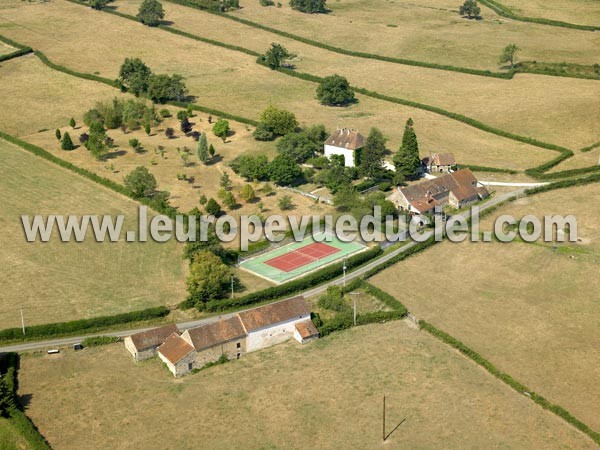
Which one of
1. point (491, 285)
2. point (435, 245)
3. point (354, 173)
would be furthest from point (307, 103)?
point (491, 285)

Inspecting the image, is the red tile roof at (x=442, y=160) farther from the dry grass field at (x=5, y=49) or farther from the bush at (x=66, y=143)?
the dry grass field at (x=5, y=49)

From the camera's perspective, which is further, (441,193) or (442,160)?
(442,160)

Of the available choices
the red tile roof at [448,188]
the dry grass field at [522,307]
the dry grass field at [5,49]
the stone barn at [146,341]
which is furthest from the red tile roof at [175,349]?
the dry grass field at [5,49]

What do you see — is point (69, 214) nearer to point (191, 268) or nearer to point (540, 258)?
point (191, 268)

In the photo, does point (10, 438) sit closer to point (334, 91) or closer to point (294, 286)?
point (294, 286)

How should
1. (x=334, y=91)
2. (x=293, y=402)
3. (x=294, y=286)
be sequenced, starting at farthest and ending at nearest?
(x=334, y=91), (x=294, y=286), (x=293, y=402)

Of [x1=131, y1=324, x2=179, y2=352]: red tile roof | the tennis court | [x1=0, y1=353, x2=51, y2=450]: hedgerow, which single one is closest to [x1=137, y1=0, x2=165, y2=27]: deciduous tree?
the tennis court

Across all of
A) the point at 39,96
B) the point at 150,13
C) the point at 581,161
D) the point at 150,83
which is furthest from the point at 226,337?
the point at 150,13
